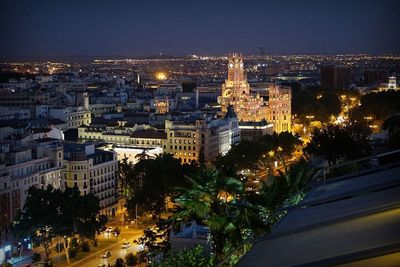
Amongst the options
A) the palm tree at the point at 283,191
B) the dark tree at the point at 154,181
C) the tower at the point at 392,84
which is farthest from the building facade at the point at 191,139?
the tower at the point at 392,84

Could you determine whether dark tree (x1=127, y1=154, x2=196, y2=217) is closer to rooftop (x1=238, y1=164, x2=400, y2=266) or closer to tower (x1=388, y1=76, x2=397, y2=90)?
rooftop (x1=238, y1=164, x2=400, y2=266)

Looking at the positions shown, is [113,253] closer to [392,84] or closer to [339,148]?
[339,148]

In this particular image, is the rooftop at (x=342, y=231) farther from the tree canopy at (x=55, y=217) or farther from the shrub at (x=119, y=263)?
the tree canopy at (x=55, y=217)

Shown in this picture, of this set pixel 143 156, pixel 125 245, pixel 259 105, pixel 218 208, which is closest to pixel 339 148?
pixel 125 245

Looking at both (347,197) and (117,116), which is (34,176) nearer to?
(347,197)

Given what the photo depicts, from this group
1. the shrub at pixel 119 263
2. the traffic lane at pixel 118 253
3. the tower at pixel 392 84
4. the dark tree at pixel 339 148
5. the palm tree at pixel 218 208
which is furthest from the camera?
the tower at pixel 392 84

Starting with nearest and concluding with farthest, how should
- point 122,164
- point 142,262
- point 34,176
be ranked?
1. point 142,262
2. point 34,176
3. point 122,164

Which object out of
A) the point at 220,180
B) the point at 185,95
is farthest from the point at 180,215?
the point at 185,95

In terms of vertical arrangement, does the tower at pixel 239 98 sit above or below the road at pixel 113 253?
above

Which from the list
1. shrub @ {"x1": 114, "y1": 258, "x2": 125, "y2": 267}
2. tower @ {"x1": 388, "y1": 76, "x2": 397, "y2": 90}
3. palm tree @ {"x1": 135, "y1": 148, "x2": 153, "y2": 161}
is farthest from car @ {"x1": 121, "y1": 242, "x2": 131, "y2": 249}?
tower @ {"x1": 388, "y1": 76, "x2": 397, "y2": 90}
